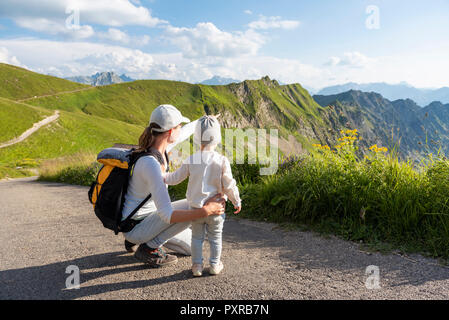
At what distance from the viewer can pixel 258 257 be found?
173 inches

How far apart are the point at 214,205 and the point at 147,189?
87 cm

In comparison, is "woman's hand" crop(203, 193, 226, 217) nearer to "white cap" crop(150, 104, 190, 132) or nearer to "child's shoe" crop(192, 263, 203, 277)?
"child's shoe" crop(192, 263, 203, 277)

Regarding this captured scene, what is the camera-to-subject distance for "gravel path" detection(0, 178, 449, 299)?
3371 mm

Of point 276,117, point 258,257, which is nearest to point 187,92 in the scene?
point 276,117

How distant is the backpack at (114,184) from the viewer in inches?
141

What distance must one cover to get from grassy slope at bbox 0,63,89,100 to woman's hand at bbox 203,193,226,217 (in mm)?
137378

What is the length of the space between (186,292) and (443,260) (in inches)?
134

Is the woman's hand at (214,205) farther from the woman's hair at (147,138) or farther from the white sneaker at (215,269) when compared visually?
the woman's hair at (147,138)

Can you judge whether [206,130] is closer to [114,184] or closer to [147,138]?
[147,138]

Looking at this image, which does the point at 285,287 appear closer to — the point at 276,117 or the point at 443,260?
the point at 443,260

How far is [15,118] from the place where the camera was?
64.4m

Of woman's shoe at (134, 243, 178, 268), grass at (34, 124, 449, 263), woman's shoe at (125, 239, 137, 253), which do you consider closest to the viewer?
woman's shoe at (134, 243, 178, 268)

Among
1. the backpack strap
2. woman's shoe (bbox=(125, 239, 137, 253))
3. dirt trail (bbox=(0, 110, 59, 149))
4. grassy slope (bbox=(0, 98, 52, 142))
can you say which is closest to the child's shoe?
the backpack strap

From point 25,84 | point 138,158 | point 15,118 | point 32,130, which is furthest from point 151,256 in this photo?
point 25,84
